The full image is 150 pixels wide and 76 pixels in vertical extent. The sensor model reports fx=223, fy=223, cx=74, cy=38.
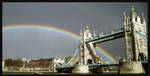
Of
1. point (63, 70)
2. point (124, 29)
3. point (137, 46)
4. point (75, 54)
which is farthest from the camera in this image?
point (75, 54)

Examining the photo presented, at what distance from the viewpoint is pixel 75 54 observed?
34.9 metres

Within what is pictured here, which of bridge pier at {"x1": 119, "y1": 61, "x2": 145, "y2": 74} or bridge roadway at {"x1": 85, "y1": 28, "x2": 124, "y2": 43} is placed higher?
bridge roadway at {"x1": 85, "y1": 28, "x2": 124, "y2": 43}

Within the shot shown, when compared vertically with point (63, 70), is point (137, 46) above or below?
above

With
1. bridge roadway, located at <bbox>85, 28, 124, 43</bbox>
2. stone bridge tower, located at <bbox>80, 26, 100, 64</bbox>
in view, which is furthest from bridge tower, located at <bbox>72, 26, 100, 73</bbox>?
bridge roadway, located at <bbox>85, 28, 124, 43</bbox>

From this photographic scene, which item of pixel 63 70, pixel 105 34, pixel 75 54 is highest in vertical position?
pixel 105 34

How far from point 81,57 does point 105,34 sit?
6.76 meters

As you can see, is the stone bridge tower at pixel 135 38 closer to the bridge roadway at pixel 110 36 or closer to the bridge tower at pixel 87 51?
the bridge roadway at pixel 110 36

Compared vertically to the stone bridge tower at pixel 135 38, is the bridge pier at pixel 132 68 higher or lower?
lower

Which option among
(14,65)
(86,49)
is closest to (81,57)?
(86,49)

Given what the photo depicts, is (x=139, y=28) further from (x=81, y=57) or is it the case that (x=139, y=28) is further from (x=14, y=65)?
(x=14, y=65)

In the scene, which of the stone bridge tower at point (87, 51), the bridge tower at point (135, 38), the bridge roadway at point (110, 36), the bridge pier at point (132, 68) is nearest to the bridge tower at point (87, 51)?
the stone bridge tower at point (87, 51)

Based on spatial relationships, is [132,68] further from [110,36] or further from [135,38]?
[110,36]

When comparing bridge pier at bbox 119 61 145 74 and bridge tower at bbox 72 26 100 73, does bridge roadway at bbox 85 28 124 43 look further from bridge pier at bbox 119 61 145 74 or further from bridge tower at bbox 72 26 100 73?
bridge pier at bbox 119 61 145 74

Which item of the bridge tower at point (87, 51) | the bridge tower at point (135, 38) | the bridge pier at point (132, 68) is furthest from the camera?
the bridge tower at point (87, 51)
